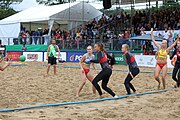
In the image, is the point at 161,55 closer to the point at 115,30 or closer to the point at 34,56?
the point at 34,56

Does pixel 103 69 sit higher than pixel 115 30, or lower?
lower

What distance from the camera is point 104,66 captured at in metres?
8.66

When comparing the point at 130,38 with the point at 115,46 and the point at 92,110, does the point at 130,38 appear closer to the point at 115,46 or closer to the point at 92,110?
the point at 115,46

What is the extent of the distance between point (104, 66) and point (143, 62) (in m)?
11.9

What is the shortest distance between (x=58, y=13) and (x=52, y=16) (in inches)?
26.3

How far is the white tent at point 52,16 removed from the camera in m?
29.3

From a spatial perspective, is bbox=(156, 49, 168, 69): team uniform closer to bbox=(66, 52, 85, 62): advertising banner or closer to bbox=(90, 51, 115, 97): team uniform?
bbox=(90, 51, 115, 97): team uniform

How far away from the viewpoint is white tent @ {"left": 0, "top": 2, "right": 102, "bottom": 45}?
2928 centimetres

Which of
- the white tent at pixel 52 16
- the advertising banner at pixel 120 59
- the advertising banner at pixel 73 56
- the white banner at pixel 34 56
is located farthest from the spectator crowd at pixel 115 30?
the white banner at pixel 34 56

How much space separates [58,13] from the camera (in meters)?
29.1

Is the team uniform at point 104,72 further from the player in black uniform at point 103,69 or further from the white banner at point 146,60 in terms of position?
the white banner at point 146,60

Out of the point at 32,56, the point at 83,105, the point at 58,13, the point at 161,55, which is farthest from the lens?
the point at 58,13

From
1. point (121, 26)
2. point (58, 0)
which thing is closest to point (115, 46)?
point (121, 26)

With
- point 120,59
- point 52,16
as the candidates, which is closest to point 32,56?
point 52,16
